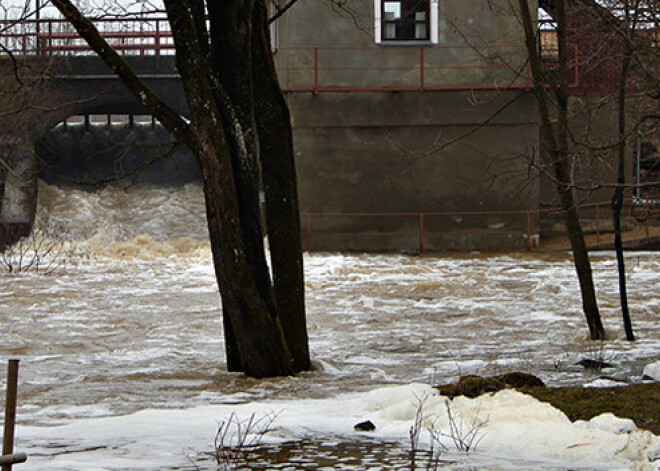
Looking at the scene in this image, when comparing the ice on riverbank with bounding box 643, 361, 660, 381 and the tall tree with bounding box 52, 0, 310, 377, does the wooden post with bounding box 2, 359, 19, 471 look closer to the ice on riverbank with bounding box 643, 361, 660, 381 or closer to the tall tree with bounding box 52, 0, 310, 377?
the tall tree with bounding box 52, 0, 310, 377

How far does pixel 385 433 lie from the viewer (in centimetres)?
749

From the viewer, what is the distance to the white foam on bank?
649 centimetres

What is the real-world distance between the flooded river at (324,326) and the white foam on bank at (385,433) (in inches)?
40.6

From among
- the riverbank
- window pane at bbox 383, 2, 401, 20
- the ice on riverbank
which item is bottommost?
the ice on riverbank

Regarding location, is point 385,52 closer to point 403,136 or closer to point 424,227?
point 403,136

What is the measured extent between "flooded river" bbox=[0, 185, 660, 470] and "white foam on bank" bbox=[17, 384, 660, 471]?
103 centimetres

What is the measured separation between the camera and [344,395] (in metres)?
9.90

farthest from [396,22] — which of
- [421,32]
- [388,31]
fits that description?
[421,32]

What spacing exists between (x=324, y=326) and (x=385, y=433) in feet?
28.7

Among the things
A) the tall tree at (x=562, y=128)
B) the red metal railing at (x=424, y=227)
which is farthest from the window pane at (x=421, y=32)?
the tall tree at (x=562, y=128)

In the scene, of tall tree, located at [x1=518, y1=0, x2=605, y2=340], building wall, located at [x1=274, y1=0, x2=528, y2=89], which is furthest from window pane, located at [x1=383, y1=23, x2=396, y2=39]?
tall tree, located at [x1=518, y1=0, x2=605, y2=340]

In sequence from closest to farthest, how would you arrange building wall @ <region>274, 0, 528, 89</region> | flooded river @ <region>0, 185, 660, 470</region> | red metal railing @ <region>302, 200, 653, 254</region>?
flooded river @ <region>0, 185, 660, 470</region>, building wall @ <region>274, 0, 528, 89</region>, red metal railing @ <region>302, 200, 653, 254</region>

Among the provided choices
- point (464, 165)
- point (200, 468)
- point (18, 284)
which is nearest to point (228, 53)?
point (200, 468)

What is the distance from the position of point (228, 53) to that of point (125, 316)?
774cm
